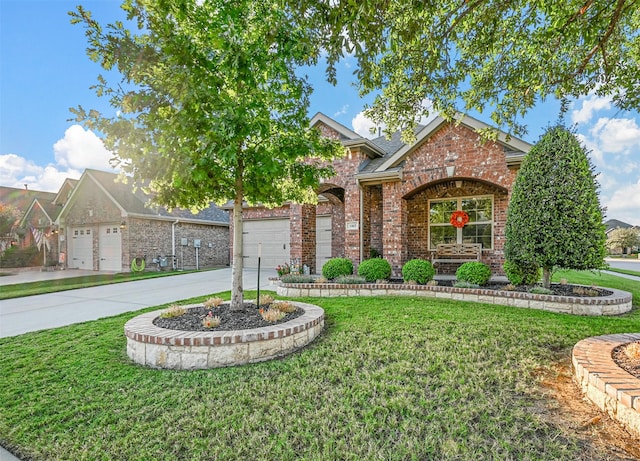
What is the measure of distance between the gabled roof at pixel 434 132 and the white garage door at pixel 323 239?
3748 mm

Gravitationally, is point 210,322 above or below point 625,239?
below

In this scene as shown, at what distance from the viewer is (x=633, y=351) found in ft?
10.5

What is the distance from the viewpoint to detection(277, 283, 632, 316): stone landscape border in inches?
228

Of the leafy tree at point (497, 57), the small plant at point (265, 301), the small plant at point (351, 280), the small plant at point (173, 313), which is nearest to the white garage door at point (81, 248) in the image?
the small plant at point (351, 280)

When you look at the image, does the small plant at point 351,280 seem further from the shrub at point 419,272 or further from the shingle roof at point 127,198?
the shingle roof at point 127,198

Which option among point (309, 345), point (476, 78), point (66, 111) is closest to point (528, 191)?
point (476, 78)

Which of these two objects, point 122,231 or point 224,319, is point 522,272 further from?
point 122,231

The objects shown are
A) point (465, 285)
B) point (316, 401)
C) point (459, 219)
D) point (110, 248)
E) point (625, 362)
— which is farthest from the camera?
point (110, 248)

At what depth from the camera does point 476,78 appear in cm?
554

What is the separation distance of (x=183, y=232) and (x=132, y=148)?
13.5m

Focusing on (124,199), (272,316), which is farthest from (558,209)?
(124,199)

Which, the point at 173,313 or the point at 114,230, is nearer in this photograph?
the point at 173,313

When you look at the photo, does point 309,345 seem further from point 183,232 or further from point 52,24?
point 183,232

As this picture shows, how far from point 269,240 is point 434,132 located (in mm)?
8442
